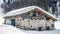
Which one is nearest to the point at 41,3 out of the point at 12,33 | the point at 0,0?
the point at 0,0

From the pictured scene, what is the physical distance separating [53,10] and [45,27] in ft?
65.4

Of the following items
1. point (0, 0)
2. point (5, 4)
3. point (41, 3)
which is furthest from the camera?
point (0, 0)

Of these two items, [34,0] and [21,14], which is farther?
[34,0]

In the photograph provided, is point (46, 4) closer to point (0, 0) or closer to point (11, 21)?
point (11, 21)

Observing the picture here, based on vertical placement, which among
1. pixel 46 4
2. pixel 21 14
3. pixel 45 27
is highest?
pixel 46 4

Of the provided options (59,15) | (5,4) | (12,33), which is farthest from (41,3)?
(12,33)

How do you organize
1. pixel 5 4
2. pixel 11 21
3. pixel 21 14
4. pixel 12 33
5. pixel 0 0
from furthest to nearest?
1. pixel 0 0
2. pixel 5 4
3. pixel 11 21
4. pixel 21 14
5. pixel 12 33

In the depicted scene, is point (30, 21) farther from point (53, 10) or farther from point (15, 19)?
point (53, 10)

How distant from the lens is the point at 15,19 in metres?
23.1

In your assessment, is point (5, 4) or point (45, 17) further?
point (5, 4)

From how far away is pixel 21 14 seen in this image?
22328 millimetres

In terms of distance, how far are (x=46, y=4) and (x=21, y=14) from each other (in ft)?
66.1

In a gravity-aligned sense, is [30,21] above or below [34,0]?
below

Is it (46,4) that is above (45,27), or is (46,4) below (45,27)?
above
